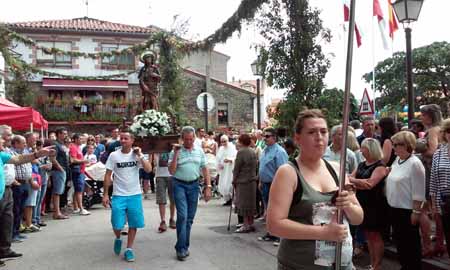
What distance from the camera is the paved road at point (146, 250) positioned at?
271 inches

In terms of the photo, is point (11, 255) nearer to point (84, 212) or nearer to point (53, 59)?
point (84, 212)

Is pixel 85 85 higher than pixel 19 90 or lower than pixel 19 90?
higher

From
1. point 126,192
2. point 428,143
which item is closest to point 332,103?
point 428,143

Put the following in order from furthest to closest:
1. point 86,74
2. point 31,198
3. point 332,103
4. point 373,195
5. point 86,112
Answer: point 86,74 < point 86,112 < point 332,103 < point 31,198 < point 373,195

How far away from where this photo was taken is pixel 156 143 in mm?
8336

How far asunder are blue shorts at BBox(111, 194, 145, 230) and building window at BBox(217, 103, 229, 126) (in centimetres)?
3350

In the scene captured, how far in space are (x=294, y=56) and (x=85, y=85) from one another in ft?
92.4

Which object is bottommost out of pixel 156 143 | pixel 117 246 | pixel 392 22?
pixel 117 246

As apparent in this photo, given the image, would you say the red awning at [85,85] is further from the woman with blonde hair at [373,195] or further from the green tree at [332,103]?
the woman with blonde hair at [373,195]

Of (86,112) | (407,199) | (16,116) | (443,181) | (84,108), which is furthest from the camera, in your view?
(86,112)

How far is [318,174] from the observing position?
3.00 meters

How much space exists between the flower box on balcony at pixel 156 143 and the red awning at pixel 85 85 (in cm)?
2882

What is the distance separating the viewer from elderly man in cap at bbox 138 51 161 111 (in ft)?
35.1

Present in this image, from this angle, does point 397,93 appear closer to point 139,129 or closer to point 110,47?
point 110,47
